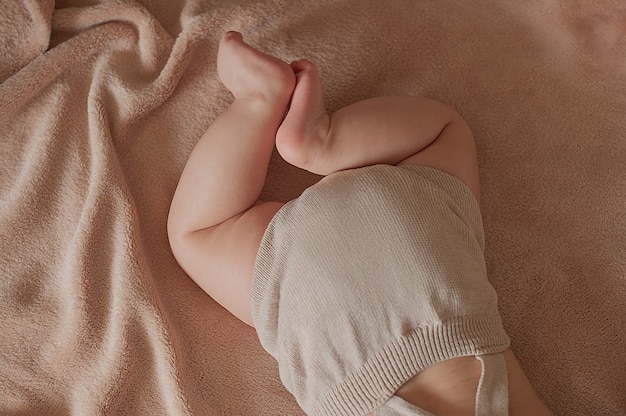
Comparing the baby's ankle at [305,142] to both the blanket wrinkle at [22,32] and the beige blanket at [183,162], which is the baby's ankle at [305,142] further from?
the blanket wrinkle at [22,32]

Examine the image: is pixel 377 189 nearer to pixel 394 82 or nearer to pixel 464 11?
pixel 394 82

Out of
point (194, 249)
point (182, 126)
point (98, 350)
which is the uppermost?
point (182, 126)

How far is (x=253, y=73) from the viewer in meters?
1.11

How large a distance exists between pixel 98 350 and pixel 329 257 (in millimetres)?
433

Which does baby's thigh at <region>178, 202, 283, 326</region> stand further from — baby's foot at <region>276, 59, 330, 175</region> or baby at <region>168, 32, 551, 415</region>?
baby's foot at <region>276, 59, 330, 175</region>

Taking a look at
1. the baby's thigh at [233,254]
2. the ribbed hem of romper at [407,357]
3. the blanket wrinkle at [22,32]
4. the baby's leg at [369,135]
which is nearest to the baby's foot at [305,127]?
the baby's leg at [369,135]

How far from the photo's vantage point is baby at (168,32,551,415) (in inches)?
39.0

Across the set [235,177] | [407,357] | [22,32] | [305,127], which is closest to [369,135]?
[305,127]

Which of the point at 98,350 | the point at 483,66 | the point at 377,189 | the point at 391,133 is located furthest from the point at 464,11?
the point at 98,350

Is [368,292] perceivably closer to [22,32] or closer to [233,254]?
[233,254]

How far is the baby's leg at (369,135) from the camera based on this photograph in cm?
108

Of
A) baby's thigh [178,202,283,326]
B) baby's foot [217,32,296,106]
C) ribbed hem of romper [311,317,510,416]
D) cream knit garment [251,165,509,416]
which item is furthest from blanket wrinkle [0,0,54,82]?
ribbed hem of romper [311,317,510,416]

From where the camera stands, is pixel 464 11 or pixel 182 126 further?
pixel 464 11

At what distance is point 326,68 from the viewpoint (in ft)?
4.36
